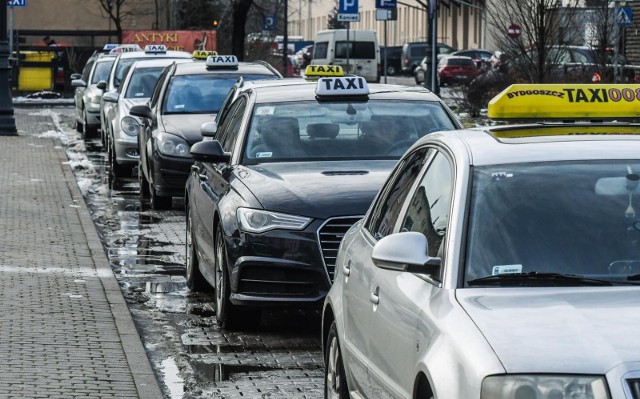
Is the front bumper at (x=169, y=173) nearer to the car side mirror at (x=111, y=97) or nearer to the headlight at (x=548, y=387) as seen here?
the car side mirror at (x=111, y=97)

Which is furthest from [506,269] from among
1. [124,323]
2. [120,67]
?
[120,67]

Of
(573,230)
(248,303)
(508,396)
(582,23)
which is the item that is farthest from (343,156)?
(582,23)

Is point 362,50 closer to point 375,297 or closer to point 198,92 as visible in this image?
point 198,92

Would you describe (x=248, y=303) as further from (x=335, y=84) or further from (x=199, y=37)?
(x=199, y=37)

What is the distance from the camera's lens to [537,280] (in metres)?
4.93

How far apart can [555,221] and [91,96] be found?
999 inches

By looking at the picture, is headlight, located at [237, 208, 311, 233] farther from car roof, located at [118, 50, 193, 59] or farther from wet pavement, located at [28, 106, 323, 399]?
car roof, located at [118, 50, 193, 59]

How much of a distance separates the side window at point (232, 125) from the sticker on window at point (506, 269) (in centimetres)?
595

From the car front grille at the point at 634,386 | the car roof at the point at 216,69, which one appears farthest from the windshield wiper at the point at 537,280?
the car roof at the point at 216,69

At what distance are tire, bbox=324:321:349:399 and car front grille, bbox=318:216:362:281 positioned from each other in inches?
92.3

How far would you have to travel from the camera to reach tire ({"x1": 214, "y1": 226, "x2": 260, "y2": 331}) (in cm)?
954

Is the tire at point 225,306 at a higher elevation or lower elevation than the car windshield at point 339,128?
lower

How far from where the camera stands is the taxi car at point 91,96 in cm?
2983

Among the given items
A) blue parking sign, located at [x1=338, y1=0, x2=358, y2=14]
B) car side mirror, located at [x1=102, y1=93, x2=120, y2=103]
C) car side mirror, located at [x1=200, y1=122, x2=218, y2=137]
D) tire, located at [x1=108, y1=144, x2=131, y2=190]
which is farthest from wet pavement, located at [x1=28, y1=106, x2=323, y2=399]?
blue parking sign, located at [x1=338, y1=0, x2=358, y2=14]
